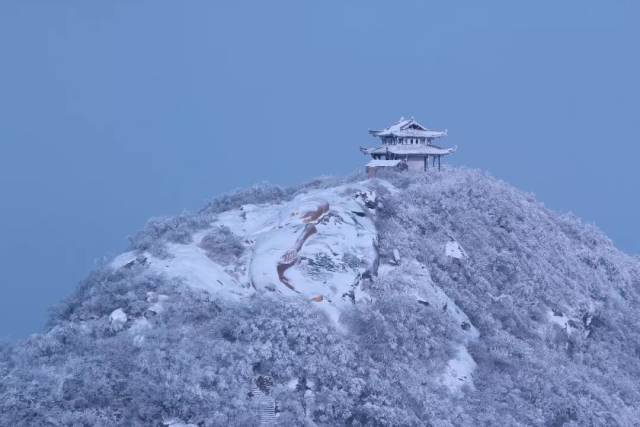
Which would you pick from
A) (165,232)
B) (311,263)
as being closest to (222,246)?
Result: (165,232)

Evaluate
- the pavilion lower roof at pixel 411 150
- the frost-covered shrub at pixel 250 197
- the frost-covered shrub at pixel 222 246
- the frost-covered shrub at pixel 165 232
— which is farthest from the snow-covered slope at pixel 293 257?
the pavilion lower roof at pixel 411 150

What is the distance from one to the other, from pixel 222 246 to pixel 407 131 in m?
19.2

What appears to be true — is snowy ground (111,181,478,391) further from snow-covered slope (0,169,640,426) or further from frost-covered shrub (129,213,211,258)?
frost-covered shrub (129,213,211,258)

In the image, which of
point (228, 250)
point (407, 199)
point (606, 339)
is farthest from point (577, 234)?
point (228, 250)

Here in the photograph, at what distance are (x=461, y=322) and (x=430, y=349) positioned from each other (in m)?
3.29

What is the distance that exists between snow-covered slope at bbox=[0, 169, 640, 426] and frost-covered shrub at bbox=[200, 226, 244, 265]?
10 centimetres

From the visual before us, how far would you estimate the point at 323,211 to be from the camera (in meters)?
28.2

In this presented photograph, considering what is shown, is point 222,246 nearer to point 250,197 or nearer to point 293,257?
point 293,257

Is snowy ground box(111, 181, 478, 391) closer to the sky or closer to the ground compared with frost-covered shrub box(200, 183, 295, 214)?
closer to the ground

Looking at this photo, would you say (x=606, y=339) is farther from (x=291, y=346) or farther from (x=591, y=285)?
(x=291, y=346)

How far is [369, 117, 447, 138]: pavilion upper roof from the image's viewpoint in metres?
40.2

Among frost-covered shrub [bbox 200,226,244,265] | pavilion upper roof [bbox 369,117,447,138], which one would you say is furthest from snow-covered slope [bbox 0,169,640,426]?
pavilion upper roof [bbox 369,117,447,138]

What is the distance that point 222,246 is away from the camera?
2666cm

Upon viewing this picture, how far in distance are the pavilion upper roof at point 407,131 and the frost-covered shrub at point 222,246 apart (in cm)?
1678
